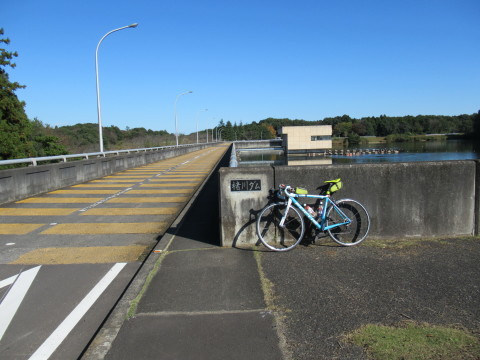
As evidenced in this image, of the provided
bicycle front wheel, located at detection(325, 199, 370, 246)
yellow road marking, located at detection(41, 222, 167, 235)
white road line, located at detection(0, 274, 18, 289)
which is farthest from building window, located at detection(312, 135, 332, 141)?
white road line, located at detection(0, 274, 18, 289)

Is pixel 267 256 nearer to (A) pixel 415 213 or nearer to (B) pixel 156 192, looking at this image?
(A) pixel 415 213

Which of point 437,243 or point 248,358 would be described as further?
point 437,243

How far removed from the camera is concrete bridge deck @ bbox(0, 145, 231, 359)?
366 cm

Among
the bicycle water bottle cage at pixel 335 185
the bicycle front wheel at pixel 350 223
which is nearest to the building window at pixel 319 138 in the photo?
the bicycle front wheel at pixel 350 223

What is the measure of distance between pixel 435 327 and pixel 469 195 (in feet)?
11.7

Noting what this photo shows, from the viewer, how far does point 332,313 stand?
3.68 metres

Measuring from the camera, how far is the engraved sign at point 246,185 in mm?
5965

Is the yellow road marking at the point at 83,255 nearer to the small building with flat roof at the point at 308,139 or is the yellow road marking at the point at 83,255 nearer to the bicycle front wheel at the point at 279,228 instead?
the bicycle front wheel at the point at 279,228

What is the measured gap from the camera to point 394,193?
605 centimetres

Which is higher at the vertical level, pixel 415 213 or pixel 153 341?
pixel 415 213

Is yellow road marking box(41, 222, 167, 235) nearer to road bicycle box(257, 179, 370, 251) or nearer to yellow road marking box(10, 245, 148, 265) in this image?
yellow road marking box(10, 245, 148, 265)

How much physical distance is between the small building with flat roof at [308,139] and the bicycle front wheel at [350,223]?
97.7ft

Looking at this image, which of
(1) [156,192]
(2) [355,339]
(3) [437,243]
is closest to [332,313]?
(2) [355,339]

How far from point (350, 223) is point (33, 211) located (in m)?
8.62
